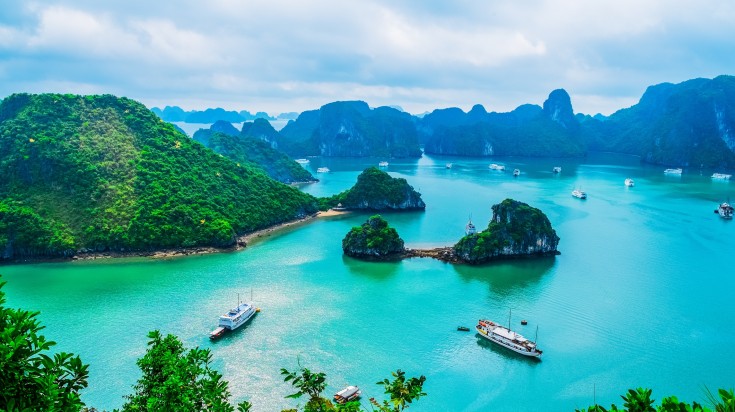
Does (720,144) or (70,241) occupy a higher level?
(720,144)

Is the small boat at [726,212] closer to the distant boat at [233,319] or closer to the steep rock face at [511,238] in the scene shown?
the steep rock face at [511,238]

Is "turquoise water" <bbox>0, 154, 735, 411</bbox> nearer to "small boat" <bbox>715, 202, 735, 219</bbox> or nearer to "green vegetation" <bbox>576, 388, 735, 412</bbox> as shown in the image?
"small boat" <bbox>715, 202, 735, 219</bbox>

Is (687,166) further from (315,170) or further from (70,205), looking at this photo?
(70,205)

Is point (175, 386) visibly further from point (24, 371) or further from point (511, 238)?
point (511, 238)

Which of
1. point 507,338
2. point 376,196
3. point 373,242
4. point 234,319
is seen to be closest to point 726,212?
point 376,196

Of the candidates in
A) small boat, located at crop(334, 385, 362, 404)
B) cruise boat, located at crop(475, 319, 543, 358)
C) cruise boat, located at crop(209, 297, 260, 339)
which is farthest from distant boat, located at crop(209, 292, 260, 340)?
cruise boat, located at crop(475, 319, 543, 358)

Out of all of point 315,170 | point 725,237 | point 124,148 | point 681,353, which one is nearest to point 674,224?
point 725,237

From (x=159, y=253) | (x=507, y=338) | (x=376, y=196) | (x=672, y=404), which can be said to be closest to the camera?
(x=672, y=404)
